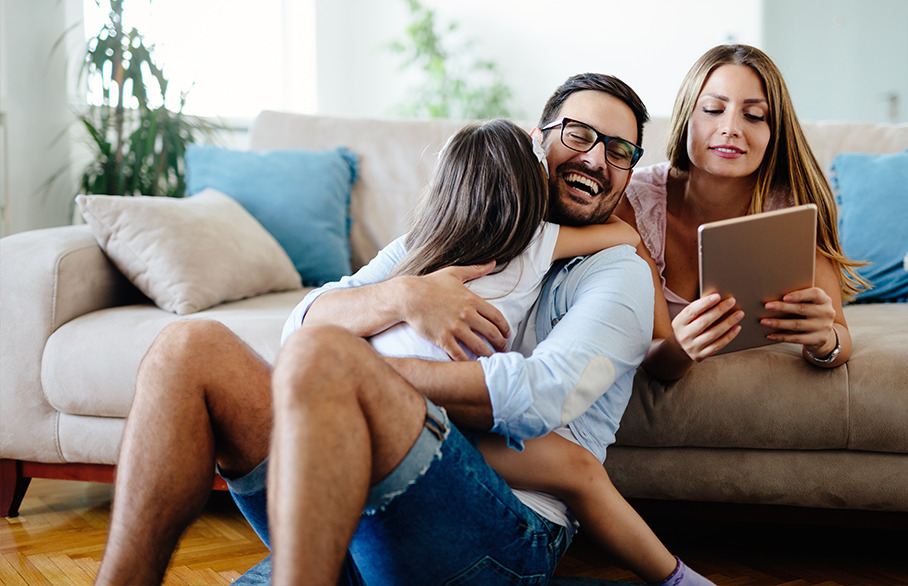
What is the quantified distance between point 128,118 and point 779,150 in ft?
8.41

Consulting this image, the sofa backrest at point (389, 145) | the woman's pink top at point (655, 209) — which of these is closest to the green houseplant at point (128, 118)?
the sofa backrest at point (389, 145)

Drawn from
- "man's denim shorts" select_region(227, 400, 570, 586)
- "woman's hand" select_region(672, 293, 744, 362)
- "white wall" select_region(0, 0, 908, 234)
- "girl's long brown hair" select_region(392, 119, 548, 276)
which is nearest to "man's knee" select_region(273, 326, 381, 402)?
"man's denim shorts" select_region(227, 400, 570, 586)

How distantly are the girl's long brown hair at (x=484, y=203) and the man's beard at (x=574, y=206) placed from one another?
0.31 ft

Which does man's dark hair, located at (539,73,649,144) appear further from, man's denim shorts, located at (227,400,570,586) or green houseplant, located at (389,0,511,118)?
green houseplant, located at (389,0,511,118)

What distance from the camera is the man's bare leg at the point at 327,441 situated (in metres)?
0.84

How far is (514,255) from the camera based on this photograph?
4.04 feet

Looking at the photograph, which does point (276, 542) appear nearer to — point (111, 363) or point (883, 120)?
point (111, 363)

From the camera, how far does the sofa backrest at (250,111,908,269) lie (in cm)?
230

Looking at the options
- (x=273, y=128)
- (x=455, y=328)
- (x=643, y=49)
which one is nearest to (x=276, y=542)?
(x=455, y=328)

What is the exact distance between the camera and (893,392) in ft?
4.73

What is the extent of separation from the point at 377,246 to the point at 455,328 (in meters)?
1.34

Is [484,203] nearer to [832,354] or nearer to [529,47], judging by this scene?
[832,354]

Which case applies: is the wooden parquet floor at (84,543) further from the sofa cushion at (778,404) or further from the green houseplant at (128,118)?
the green houseplant at (128,118)

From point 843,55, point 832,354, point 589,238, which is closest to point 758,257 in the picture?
point 589,238
